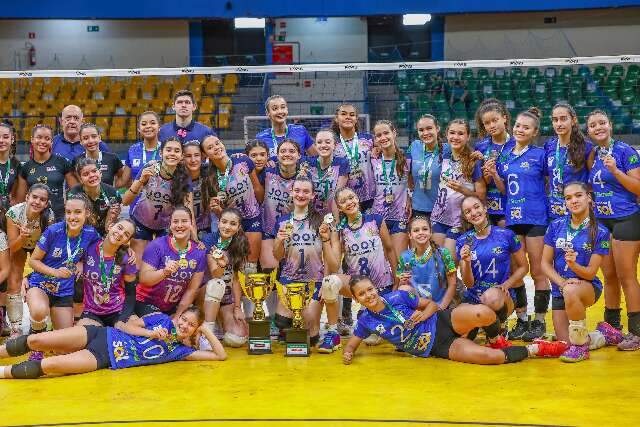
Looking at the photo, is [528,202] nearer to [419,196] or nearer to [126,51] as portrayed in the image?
[419,196]

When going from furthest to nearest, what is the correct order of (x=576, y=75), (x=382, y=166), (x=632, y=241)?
1. (x=576, y=75)
2. (x=382, y=166)
3. (x=632, y=241)

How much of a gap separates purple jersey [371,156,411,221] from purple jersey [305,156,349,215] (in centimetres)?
40

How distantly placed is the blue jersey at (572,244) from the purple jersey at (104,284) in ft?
11.6

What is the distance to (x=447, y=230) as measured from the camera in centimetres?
788

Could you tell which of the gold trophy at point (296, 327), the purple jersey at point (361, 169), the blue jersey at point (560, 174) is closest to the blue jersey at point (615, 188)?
the blue jersey at point (560, 174)

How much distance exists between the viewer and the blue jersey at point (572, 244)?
22.4 ft

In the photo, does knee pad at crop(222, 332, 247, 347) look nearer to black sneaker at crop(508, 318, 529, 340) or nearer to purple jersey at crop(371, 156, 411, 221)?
purple jersey at crop(371, 156, 411, 221)

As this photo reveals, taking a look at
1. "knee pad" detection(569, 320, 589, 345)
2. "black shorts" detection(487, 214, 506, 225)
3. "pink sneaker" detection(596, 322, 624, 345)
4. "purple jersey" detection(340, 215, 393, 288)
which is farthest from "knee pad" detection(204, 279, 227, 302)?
"pink sneaker" detection(596, 322, 624, 345)

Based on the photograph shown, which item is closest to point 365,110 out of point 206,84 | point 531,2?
point 206,84

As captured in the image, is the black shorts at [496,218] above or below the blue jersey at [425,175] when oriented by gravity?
below

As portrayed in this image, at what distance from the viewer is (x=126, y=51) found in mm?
22844

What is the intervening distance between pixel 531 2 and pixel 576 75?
3056 millimetres

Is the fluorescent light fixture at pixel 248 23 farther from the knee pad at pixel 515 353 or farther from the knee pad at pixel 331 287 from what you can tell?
the knee pad at pixel 515 353

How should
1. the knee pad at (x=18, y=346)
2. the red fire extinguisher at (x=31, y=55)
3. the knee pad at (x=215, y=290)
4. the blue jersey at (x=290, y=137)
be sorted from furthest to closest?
the red fire extinguisher at (x=31, y=55)
the blue jersey at (x=290, y=137)
the knee pad at (x=215, y=290)
the knee pad at (x=18, y=346)
